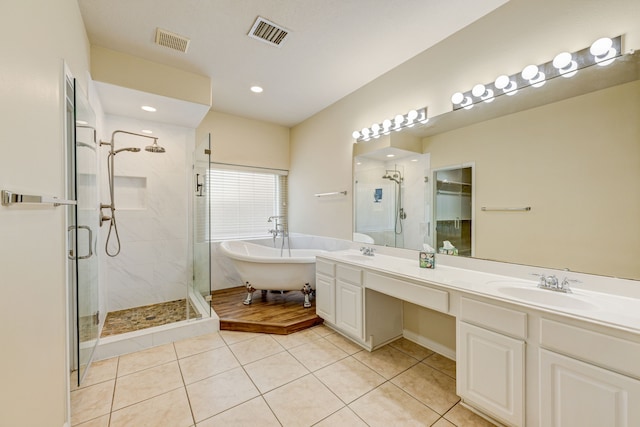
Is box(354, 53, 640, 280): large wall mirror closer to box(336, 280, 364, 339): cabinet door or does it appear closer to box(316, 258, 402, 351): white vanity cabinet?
box(316, 258, 402, 351): white vanity cabinet

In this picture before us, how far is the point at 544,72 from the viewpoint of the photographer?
5.68ft

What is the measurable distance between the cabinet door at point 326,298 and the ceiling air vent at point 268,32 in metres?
2.34

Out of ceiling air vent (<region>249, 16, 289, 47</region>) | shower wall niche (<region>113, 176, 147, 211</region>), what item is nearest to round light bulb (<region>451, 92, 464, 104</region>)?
ceiling air vent (<region>249, 16, 289, 47</region>)

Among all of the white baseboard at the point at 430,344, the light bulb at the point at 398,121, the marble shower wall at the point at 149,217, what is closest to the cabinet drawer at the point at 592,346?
the white baseboard at the point at 430,344

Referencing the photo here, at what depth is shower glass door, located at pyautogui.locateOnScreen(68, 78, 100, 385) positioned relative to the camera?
1699 mm

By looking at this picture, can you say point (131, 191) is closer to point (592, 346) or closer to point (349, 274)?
point (349, 274)

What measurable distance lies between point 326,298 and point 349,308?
345 mm

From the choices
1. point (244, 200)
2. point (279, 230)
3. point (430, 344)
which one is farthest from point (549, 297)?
point (244, 200)

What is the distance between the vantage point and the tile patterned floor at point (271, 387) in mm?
1643

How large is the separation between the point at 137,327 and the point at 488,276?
334 cm

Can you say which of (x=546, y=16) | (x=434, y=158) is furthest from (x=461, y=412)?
(x=546, y=16)

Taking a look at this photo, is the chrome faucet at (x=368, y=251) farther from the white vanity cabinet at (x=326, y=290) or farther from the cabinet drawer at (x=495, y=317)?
the cabinet drawer at (x=495, y=317)

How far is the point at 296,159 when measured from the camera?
4.49 meters

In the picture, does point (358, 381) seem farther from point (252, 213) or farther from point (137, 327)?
point (252, 213)
